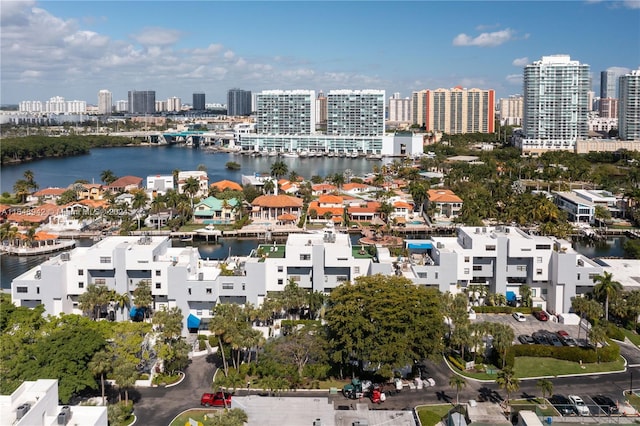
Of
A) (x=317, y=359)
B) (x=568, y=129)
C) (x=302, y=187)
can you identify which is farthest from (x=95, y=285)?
(x=568, y=129)

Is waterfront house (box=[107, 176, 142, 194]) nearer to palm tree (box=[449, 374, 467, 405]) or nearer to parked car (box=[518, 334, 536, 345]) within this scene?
parked car (box=[518, 334, 536, 345])

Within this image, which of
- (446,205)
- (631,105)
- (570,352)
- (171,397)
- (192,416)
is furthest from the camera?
(631,105)

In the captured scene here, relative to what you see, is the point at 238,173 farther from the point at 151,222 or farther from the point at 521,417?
the point at 521,417

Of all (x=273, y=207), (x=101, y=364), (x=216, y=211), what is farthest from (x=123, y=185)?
(x=101, y=364)

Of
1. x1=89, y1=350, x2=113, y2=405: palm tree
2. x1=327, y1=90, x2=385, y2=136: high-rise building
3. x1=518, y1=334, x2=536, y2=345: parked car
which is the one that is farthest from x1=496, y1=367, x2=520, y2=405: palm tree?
x1=327, y1=90, x2=385, y2=136: high-rise building

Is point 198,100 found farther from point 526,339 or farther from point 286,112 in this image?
point 526,339

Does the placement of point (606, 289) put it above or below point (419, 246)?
below
